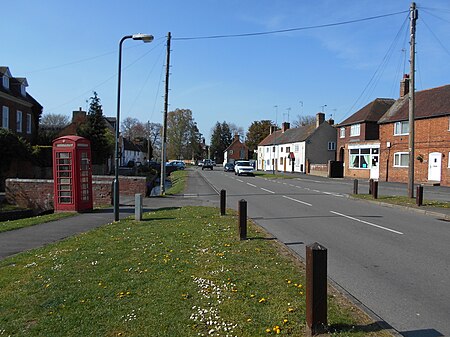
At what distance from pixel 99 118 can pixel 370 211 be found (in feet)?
113

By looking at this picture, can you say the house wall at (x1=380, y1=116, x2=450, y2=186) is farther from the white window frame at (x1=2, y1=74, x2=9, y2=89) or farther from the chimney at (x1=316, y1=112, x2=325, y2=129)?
the white window frame at (x1=2, y1=74, x2=9, y2=89)

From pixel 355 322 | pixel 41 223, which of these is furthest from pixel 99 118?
pixel 355 322

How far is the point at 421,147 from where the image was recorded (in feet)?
117

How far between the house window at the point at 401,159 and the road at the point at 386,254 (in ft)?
77.9

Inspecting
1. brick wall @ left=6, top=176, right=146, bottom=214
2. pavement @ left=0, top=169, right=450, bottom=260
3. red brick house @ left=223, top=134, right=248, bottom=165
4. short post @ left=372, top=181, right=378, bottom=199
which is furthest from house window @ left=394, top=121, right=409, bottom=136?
red brick house @ left=223, top=134, right=248, bottom=165

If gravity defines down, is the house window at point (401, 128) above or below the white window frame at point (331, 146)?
above

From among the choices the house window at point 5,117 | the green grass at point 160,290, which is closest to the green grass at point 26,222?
the green grass at point 160,290

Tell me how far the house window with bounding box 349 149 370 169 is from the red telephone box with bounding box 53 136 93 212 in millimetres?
36114

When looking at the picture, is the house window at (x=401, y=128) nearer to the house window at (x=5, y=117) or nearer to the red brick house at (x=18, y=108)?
the red brick house at (x=18, y=108)

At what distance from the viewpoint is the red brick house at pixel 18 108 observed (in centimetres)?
3566

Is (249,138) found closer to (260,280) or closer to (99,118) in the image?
(99,118)

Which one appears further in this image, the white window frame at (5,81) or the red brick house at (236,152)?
the red brick house at (236,152)

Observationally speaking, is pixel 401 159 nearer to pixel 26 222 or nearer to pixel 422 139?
pixel 422 139

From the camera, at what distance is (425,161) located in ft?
115
